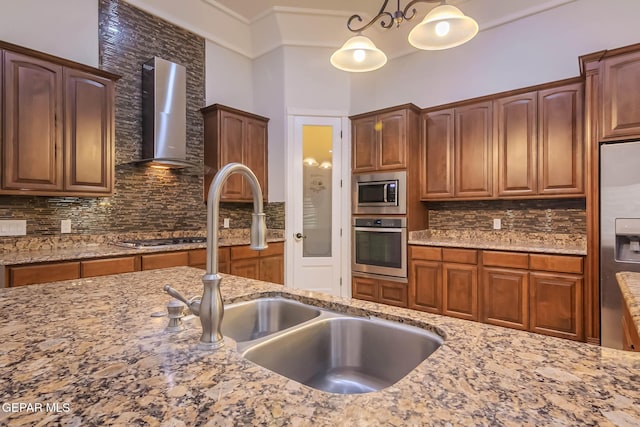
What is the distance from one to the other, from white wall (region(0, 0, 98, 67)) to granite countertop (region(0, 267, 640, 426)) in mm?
2977

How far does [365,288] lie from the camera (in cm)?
389

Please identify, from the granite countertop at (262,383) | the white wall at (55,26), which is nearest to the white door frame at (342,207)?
the white wall at (55,26)

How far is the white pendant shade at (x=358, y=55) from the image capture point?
2.08 meters

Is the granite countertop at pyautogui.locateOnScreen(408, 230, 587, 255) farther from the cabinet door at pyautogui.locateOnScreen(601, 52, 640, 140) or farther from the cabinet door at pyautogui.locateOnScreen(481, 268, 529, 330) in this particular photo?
the cabinet door at pyautogui.locateOnScreen(601, 52, 640, 140)

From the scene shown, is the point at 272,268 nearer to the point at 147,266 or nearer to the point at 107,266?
the point at 147,266

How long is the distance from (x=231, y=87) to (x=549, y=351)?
4.39m

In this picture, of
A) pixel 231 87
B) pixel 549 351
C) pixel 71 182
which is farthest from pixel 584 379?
pixel 231 87

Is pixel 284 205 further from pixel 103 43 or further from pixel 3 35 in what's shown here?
pixel 3 35

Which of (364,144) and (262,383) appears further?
(364,144)

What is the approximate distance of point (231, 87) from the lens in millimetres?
4340

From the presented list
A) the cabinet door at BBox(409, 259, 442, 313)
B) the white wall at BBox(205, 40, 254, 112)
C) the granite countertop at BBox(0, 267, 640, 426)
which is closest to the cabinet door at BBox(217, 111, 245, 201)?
the white wall at BBox(205, 40, 254, 112)

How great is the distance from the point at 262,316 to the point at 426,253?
8.01 ft

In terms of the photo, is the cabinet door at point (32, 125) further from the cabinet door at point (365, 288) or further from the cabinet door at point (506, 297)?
the cabinet door at point (506, 297)

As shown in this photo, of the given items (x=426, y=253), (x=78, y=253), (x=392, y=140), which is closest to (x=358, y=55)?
(x=392, y=140)
